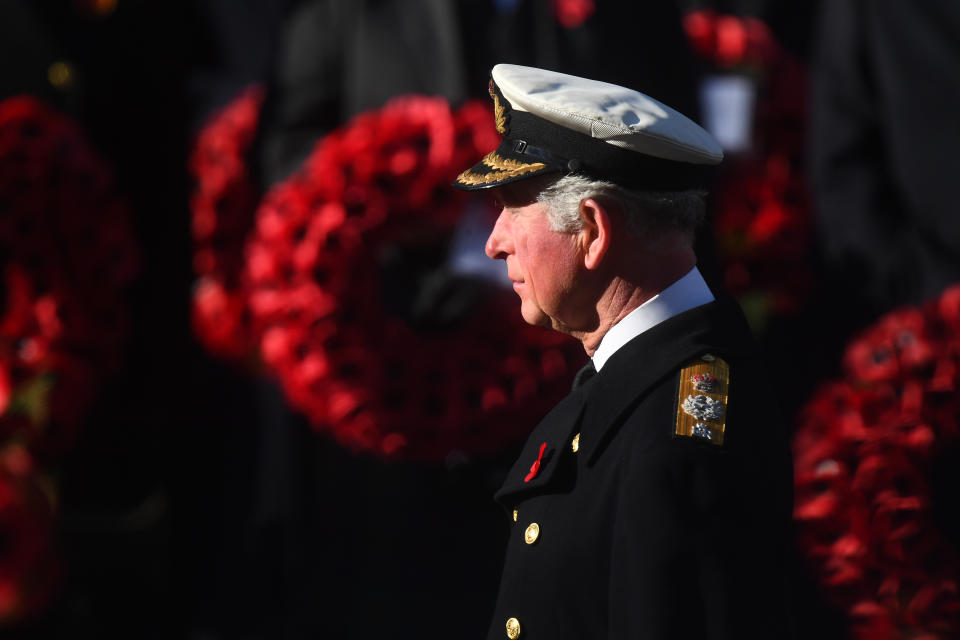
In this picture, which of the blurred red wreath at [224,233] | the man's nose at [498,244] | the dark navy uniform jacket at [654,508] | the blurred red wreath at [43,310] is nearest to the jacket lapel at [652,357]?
the dark navy uniform jacket at [654,508]

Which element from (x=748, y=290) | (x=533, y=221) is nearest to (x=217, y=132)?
(x=748, y=290)

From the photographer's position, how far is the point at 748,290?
13.3 ft

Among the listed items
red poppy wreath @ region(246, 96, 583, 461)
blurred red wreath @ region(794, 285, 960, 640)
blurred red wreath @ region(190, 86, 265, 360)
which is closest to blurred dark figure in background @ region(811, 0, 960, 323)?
blurred red wreath @ region(794, 285, 960, 640)

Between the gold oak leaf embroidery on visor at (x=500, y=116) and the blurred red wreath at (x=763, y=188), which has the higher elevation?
the gold oak leaf embroidery on visor at (x=500, y=116)

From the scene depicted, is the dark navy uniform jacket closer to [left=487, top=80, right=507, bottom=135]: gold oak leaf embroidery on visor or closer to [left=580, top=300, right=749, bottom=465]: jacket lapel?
[left=580, top=300, right=749, bottom=465]: jacket lapel

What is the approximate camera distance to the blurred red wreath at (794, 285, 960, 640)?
103 inches

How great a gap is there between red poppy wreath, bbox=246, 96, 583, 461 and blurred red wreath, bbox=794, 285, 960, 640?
2.23 feet

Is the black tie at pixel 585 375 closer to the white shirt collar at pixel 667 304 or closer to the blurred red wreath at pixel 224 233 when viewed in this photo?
the white shirt collar at pixel 667 304

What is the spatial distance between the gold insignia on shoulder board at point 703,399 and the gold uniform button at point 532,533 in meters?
0.25

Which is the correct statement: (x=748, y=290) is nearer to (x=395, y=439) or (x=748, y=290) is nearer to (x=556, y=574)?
(x=395, y=439)

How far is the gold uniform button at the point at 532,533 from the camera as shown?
175cm

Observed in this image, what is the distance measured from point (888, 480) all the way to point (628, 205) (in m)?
1.30

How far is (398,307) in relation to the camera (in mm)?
3496

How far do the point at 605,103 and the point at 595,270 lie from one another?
224 mm
